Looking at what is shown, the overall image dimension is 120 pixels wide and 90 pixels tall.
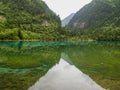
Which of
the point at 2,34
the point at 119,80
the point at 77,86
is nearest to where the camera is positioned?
the point at 77,86

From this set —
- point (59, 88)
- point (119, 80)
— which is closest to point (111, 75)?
point (119, 80)

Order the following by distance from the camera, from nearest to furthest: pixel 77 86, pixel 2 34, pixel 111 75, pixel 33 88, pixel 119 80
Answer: pixel 33 88 < pixel 77 86 < pixel 119 80 < pixel 111 75 < pixel 2 34

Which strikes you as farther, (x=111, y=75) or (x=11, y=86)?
(x=111, y=75)

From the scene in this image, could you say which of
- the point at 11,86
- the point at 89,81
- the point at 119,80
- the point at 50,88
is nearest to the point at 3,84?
the point at 11,86

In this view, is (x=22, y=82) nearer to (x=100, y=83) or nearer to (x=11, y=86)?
(x=11, y=86)

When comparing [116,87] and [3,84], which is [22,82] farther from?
[116,87]

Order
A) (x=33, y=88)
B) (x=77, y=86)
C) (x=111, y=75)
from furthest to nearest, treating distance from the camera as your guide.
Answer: (x=111, y=75) < (x=77, y=86) < (x=33, y=88)

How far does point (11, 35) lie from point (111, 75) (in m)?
171

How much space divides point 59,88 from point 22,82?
5.16 metres

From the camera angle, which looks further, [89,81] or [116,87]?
[89,81]

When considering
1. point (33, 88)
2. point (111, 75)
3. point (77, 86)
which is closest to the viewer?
point (33, 88)

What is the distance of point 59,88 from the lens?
26266 mm

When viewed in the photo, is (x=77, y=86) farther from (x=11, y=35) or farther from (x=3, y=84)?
(x=11, y=35)

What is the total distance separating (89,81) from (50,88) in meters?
6.84
